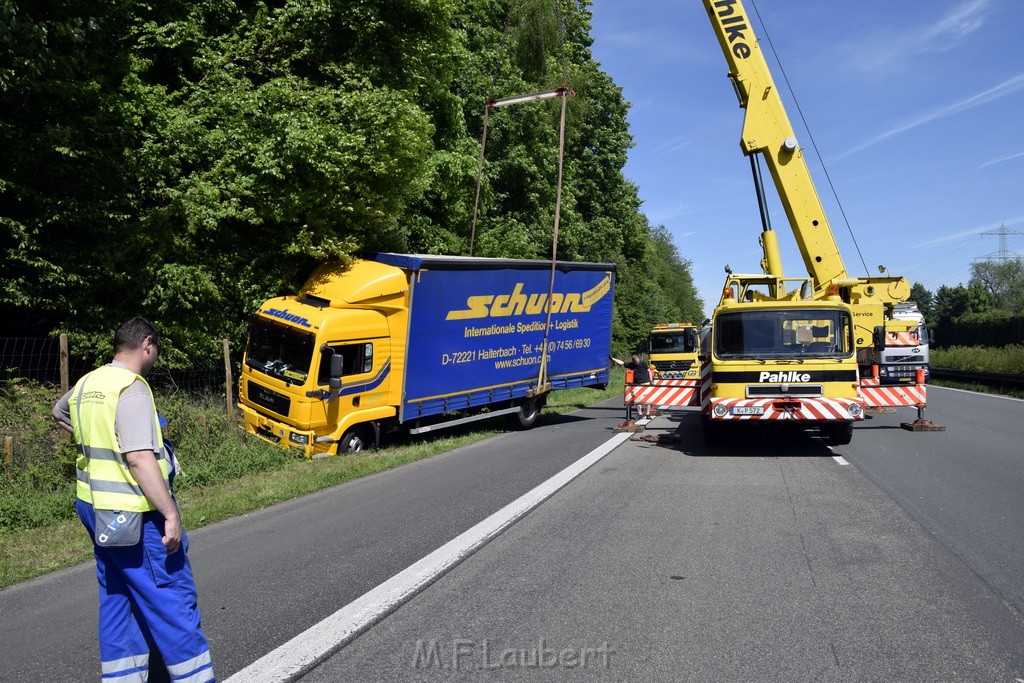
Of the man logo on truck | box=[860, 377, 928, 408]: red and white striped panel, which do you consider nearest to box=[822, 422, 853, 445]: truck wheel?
box=[860, 377, 928, 408]: red and white striped panel

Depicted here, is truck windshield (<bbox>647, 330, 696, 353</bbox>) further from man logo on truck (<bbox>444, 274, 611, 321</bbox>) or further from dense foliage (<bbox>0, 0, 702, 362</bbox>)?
dense foliage (<bbox>0, 0, 702, 362</bbox>)

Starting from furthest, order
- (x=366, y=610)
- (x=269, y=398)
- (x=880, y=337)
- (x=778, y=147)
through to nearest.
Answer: (x=778, y=147) < (x=880, y=337) < (x=269, y=398) < (x=366, y=610)

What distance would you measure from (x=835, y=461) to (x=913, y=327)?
8384 millimetres

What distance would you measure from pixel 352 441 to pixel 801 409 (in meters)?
6.85

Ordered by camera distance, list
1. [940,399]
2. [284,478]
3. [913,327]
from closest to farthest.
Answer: [284,478]
[913,327]
[940,399]

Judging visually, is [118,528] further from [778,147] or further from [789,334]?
[778,147]

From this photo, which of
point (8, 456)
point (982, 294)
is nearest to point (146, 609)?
point (8, 456)

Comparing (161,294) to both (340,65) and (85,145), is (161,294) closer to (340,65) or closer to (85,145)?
(85,145)

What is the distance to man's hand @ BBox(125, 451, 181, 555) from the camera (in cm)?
333

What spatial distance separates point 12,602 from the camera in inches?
213

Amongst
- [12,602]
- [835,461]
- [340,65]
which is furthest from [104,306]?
[835,461]

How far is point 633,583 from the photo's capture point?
535 centimetres

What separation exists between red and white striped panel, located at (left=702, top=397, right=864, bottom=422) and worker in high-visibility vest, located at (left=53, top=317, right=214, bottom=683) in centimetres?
944

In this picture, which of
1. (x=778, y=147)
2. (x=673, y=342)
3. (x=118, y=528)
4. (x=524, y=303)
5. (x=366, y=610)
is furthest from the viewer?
(x=673, y=342)
